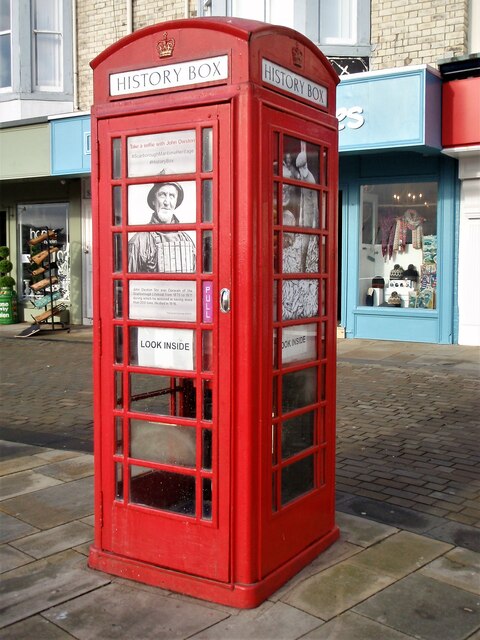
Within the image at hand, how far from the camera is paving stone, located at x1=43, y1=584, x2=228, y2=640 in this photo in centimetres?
330

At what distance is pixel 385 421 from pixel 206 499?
161 inches

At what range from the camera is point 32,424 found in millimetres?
7629

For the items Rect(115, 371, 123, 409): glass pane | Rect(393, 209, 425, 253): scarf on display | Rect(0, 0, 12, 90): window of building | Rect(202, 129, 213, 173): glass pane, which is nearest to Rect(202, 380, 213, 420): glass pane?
Rect(115, 371, 123, 409): glass pane

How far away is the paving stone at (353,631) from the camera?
3.23 meters

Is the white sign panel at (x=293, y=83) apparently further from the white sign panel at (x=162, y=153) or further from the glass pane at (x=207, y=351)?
the glass pane at (x=207, y=351)

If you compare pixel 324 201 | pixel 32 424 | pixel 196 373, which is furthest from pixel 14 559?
pixel 32 424

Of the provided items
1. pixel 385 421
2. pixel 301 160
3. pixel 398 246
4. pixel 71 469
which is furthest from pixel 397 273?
pixel 301 160

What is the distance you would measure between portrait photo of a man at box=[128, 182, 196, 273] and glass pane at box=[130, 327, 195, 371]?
0.30 metres

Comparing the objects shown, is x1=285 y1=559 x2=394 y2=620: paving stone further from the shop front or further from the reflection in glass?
the shop front

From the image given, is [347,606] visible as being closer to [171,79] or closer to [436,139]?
[171,79]

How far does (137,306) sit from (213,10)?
11.8m

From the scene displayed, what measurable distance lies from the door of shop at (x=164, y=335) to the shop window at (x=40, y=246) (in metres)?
13.8

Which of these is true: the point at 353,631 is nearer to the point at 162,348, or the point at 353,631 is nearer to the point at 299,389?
the point at 299,389

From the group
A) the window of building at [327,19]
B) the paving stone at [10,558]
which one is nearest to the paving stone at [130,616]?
the paving stone at [10,558]
